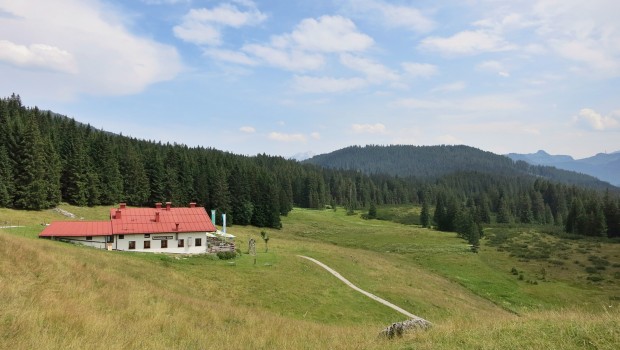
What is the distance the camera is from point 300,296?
33188mm

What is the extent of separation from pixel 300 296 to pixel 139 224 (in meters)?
26.7

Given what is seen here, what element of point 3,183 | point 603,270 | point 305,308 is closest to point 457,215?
point 603,270

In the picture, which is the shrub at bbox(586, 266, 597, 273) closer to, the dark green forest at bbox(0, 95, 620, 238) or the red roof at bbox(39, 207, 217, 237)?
the dark green forest at bbox(0, 95, 620, 238)

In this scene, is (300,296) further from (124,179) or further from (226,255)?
(124,179)

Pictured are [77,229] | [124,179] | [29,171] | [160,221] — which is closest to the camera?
[77,229]

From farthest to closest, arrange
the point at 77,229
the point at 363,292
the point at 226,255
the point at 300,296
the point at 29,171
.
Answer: the point at 29,171
the point at 226,255
the point at 77,229
the point at 363,292
the point at 300,296

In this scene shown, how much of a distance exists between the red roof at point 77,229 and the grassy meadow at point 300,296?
257cm

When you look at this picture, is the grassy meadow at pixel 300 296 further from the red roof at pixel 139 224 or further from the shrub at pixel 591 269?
the red roof at pixel 139 224

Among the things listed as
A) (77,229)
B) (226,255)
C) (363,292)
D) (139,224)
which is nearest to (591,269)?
(363,292)

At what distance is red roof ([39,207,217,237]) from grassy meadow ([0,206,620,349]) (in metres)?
3.77

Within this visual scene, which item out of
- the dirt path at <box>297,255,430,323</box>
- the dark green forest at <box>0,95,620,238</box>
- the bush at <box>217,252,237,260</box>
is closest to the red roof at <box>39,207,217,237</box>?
the bush at <box>217,252,237,260</box>

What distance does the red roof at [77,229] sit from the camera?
43719 mm

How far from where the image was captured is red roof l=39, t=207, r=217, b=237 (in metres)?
45.2

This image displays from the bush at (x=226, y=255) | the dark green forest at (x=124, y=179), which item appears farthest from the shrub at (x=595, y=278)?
the bush at (x=226, y=255)
